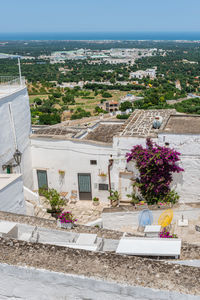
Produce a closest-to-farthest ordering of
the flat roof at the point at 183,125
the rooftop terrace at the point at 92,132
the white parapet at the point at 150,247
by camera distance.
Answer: the white parapet at the point at 150,247
the flat roof at the point at 183,125
the rooftop terrace at the point at 92,132

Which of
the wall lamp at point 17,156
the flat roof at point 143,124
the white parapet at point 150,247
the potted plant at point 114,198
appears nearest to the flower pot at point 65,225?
the white parapet at point 150,247

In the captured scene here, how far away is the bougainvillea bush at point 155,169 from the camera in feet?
39.2

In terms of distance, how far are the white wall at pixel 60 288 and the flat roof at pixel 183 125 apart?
9825mm

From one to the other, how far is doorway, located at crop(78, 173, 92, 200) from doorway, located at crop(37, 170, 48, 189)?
1697 mm

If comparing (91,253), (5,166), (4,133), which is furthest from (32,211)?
(91,253)

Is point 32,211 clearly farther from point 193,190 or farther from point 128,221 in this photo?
point 193,190

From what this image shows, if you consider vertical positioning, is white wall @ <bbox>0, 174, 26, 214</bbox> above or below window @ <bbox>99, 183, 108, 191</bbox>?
above

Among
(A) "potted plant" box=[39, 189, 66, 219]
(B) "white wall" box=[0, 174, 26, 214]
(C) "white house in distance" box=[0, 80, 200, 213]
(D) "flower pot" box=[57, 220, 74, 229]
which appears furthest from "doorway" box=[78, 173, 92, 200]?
(D) "flower pot" box=[57, 220, 74, 229]

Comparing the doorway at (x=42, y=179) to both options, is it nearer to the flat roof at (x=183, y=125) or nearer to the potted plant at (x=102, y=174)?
the potted plant at (x=102, y=174)

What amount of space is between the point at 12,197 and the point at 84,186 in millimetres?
5883

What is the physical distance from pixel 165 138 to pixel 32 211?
549 cm

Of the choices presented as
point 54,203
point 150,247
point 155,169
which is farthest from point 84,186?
point 150,247

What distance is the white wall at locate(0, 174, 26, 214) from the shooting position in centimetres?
924

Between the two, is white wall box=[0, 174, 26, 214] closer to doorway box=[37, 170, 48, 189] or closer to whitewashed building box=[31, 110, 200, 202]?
whitewashed building box=[31, 110, 200, 202]
